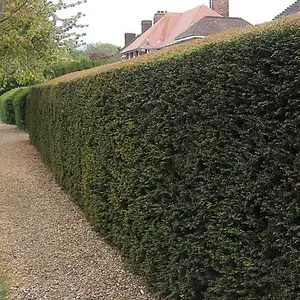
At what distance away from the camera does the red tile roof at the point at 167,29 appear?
32609 millimetres

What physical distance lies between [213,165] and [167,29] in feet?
110

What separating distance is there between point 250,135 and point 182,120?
852mm

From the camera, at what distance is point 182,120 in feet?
11.2

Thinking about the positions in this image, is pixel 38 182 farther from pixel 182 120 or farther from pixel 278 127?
pixel 278 127

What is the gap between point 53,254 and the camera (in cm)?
536

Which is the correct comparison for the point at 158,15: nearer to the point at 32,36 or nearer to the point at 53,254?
the point at 32,36

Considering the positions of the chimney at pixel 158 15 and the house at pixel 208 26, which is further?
the chimney at pixel 158 15

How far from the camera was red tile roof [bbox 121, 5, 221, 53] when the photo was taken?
32.6 m

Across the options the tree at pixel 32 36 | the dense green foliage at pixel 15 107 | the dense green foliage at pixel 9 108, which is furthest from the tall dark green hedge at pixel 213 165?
the dense green foliage at pixel 9 108

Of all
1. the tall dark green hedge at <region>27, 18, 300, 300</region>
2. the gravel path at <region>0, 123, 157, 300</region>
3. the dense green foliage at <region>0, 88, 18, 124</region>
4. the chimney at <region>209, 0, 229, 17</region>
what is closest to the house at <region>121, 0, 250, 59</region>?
the chimney at <region>209, 0, 229, 17</region>

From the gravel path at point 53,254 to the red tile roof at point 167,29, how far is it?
1027 inches

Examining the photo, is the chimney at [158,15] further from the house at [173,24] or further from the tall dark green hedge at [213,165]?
the tall dark green hedge at [213,165]

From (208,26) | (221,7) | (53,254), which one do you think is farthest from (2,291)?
(221,7)

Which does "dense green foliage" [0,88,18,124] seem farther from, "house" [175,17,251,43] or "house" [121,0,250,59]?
"house" [175,17,251,43]
